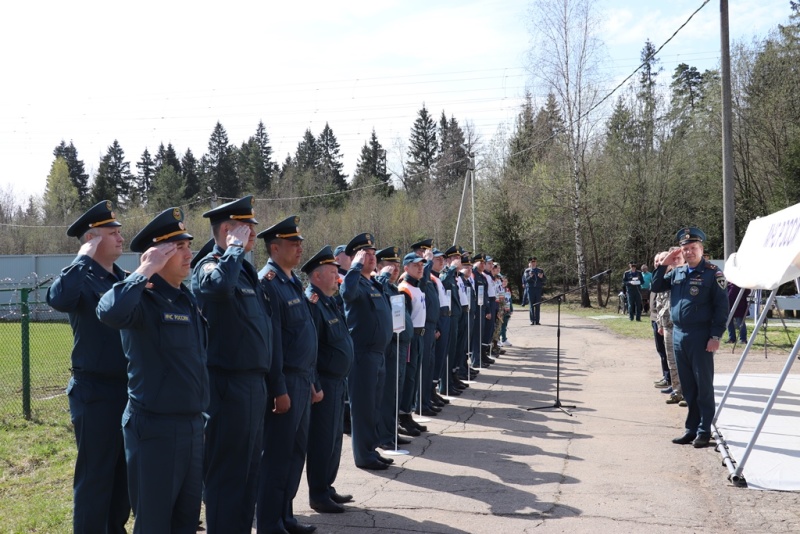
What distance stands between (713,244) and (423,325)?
1340 inches

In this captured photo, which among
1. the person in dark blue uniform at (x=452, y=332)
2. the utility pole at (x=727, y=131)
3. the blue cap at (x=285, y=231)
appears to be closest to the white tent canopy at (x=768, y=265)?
the blue cap at (x=285, y=231)

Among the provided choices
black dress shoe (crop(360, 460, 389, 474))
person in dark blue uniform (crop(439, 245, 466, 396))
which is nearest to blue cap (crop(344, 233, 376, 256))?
black dress shoe (crop(360, 460, 389, 474))

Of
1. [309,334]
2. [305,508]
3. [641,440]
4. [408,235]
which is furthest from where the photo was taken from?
[408,235]

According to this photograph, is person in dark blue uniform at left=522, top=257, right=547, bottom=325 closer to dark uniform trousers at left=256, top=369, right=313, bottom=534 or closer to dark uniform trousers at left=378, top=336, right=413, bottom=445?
dark uniform trousers at left=378, top=336, right=413, bottom=445

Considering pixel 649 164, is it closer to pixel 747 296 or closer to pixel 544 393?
pixel 747 296

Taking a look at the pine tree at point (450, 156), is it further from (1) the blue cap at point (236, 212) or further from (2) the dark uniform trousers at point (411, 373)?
(1) the blue cap at point (236, 212)

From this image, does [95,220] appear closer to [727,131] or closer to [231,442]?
[231,442]

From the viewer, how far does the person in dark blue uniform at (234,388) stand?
4.80 metres

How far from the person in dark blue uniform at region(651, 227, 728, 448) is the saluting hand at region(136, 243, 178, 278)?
6.47 meters

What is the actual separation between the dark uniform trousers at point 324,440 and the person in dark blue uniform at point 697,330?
14.8 ft

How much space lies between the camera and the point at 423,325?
9.88 meters

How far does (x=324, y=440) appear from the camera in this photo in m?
6.15

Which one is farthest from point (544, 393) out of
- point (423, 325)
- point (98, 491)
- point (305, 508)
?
point (98, 491)

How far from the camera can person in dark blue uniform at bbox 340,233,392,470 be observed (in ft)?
24.3
